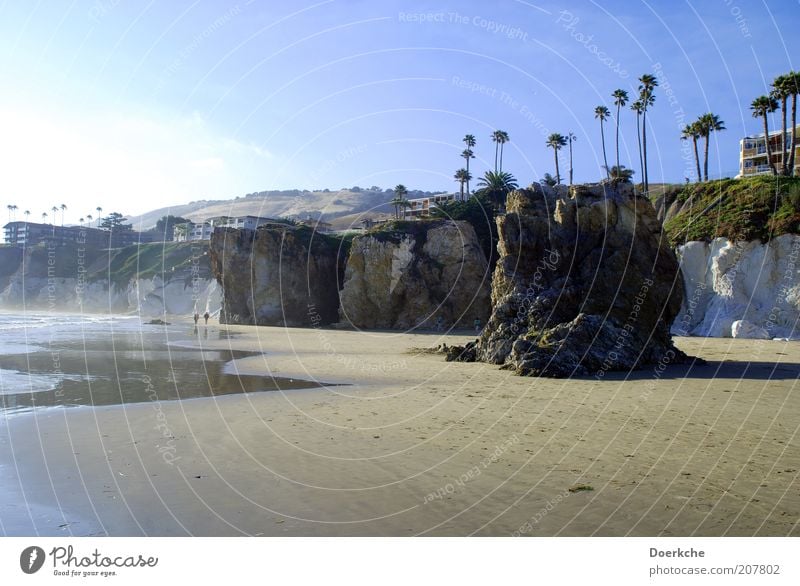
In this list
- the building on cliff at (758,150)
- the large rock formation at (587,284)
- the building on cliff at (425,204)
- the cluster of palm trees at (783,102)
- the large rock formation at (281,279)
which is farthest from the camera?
the building on cliff at (425,204)

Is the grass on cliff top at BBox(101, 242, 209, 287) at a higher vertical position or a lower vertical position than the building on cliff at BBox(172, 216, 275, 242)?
lower

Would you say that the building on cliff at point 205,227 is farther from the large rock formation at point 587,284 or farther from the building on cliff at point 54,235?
the large rock formation at point 587,284

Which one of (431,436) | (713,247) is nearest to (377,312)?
(713,247)

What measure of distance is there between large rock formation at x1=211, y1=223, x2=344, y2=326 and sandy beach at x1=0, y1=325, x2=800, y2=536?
46384mm

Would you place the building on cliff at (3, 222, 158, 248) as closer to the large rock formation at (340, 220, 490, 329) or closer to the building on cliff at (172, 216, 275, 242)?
the building on cliff at (172, 216, 275, 242)

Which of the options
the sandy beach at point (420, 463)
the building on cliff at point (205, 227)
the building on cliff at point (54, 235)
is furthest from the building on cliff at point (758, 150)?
the building on cliff at point (54, 235)

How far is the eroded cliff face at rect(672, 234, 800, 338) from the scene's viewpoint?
30766 mm

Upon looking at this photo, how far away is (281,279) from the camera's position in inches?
2392

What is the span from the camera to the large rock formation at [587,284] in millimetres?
19094
